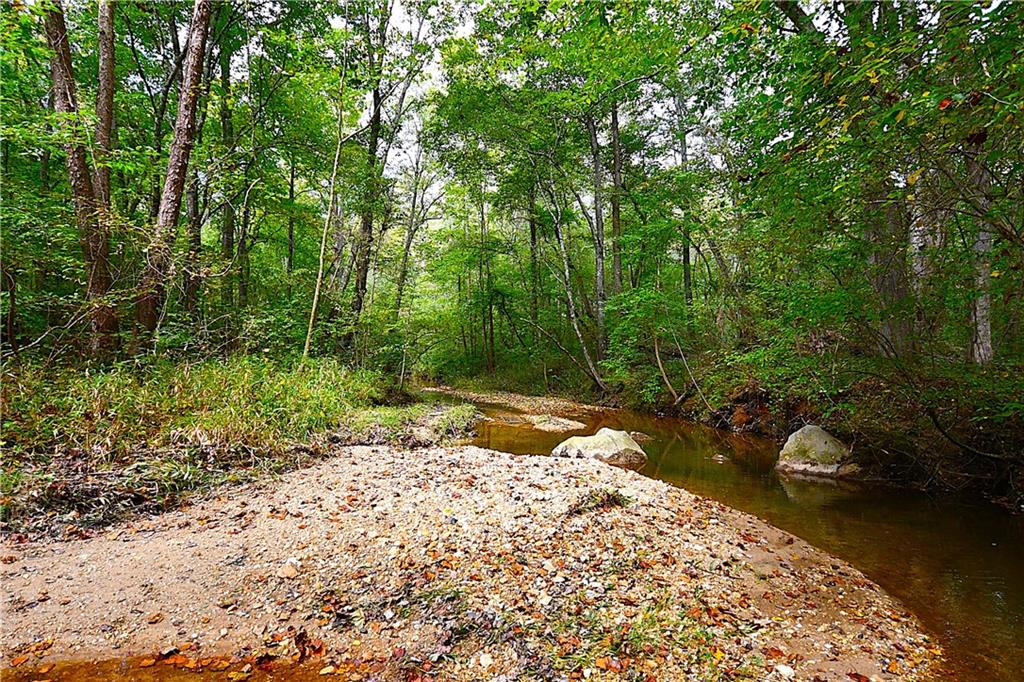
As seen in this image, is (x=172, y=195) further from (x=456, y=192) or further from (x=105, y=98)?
(x=456, y=192)

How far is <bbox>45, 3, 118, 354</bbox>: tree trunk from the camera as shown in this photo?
691cm

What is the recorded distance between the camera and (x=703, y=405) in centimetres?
1374

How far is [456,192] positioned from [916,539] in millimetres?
16386

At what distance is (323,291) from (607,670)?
11183 millimetres

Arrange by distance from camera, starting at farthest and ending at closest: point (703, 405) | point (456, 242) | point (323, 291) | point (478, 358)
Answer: point (478, 358), point (456, 242), point (703, 405), point (323, 291)

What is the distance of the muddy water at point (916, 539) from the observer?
141 inches

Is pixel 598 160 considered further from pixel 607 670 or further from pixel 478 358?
pixel 607 670

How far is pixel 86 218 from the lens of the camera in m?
6.84

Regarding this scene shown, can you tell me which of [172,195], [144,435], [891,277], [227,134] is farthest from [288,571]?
[227,134]

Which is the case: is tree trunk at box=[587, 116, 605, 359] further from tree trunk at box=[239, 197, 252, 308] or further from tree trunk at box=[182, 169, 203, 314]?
tree trunk at box=[182, 169, 203, 314]

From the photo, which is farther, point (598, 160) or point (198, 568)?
point (598, 160)

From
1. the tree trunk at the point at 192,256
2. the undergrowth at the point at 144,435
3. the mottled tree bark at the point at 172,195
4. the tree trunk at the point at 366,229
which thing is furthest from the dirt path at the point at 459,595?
the tree trunk at the point at 366,229

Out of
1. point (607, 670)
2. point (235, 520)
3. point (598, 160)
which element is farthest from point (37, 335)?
point (598, 160)

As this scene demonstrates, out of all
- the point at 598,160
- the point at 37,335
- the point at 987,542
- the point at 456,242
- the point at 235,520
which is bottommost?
the point at 987,542
